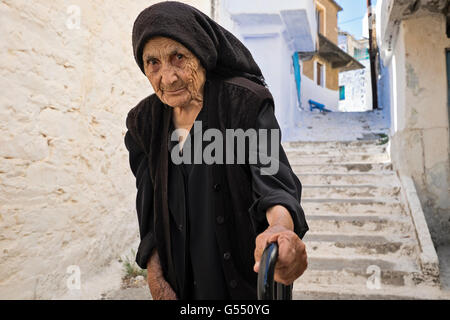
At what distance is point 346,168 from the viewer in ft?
18.1

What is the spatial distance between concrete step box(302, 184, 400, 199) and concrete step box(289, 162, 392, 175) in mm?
503

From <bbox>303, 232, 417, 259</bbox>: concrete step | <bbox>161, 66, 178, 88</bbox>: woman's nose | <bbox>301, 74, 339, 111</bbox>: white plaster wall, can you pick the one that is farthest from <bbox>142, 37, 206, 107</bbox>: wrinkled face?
<bbox>301, 74, 339, 111</bbox>: white plaster wall

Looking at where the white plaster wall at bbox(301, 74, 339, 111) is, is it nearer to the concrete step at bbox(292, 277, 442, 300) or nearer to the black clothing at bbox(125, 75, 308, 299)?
the concrete step at bbox(292, 277, 442, 300)

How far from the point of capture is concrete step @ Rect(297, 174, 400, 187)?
5.07 metres

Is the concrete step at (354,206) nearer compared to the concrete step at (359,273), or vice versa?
the concrete step at (359,273)

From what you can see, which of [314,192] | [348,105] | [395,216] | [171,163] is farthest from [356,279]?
[348,105]

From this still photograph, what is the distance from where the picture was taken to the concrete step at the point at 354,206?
4.51 metres

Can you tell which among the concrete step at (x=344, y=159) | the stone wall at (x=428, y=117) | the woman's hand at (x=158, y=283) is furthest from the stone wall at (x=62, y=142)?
the stone wall at (x=428, y=117)

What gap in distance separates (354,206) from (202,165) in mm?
3846

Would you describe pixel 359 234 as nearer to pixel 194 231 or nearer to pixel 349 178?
pixel 349 178

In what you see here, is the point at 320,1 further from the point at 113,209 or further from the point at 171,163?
the point at 171,163

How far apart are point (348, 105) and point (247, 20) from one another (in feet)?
62.0

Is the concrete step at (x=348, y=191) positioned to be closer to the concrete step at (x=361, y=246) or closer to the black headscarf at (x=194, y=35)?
the concrete step at (x=361, y=246)

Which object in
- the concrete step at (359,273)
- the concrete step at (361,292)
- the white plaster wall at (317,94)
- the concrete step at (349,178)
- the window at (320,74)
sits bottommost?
the concrete step at (361,292)
